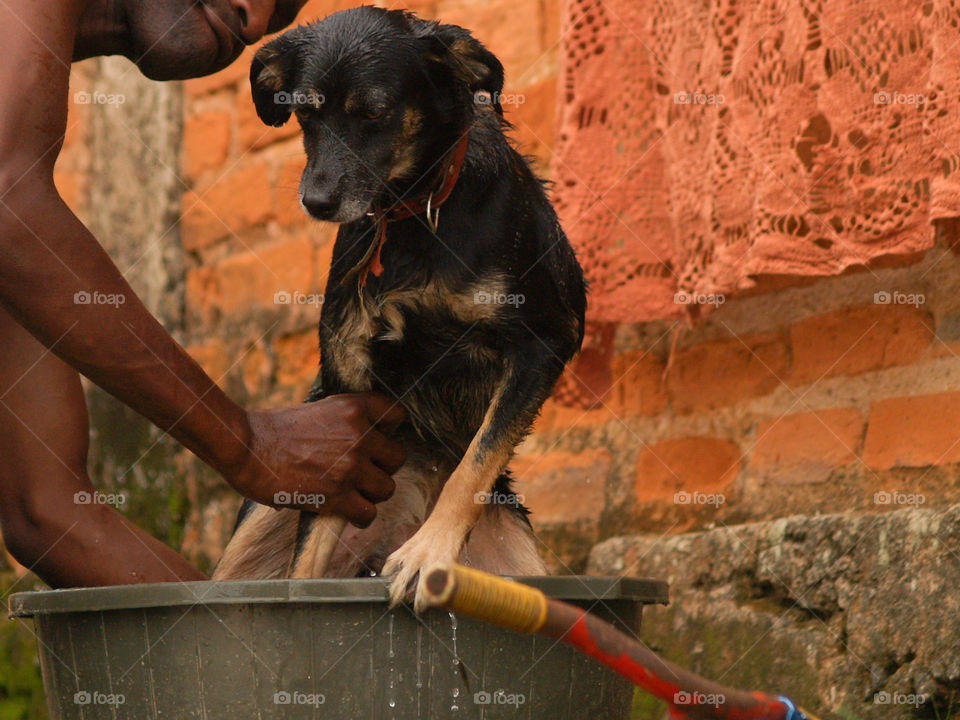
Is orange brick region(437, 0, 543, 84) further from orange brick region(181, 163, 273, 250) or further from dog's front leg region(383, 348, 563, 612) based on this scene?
dog's front leg region(383, 348, 563, 612)

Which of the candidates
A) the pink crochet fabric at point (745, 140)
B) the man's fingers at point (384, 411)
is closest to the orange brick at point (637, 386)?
the pink crochet fabric at point (745, 140)

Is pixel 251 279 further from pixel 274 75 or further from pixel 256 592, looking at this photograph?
pixel 256 592

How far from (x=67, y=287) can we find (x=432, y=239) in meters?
0.81

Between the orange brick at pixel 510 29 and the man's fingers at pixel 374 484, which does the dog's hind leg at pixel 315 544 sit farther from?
the orange brick at pixel 510 29

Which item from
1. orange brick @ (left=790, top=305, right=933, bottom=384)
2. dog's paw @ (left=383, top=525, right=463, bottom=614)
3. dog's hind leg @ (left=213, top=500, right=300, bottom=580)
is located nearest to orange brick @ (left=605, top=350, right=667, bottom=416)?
orange brick @ (left=790, top=305, right=933, bottom=384)

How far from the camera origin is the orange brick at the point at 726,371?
3205mm

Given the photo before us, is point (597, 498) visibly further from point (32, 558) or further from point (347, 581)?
point (347, 581)

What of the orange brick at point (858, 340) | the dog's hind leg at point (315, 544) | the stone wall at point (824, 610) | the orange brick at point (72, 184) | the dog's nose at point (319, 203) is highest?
the dog's nose at point (319, 203)

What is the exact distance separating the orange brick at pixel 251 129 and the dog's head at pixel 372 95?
2.08 m

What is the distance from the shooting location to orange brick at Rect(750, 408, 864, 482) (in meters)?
3.00

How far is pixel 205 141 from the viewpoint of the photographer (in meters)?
5.09

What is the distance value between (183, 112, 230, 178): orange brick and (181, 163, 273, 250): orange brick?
10cm


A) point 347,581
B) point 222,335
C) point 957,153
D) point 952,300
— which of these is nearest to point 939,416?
point 952,300

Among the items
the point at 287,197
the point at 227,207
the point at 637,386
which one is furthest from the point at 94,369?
the point at 227,207
